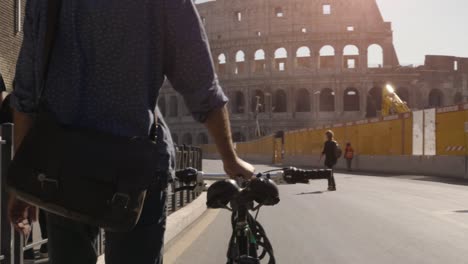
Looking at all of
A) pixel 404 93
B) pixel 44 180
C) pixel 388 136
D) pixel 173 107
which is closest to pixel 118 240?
pixel 44 180

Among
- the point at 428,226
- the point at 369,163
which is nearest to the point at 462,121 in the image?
the point at 369,163

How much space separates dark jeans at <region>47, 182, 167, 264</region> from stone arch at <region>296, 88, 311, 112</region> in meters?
81.1

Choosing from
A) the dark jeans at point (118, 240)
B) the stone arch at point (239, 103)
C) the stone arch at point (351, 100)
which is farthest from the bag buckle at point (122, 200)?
the stone arch at point (239, 103)

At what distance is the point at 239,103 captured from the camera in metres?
87.4

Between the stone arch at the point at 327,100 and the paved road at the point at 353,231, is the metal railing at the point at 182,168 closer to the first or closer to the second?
the paved road at the point at 353,231

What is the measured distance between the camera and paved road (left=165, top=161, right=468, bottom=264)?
7.37 metres

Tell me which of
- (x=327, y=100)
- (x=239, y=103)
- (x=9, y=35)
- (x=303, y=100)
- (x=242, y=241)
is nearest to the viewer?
(x=242, y=241)

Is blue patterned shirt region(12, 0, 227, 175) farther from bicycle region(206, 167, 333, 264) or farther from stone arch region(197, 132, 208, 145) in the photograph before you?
stone arch region(197, 132, 208, 145)

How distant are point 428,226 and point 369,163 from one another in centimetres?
2593

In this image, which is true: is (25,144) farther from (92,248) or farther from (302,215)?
A: (302,215)

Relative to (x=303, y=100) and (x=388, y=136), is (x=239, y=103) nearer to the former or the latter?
(x=303, y=100)

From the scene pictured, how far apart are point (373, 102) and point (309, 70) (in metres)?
9.08

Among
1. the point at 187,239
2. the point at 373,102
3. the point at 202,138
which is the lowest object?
the point at 187,239

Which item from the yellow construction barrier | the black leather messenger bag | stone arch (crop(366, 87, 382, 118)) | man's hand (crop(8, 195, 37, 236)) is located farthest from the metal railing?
stone arch (crop(366, 87, 382, 118))
